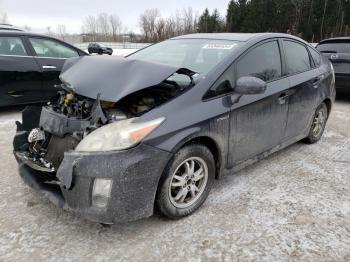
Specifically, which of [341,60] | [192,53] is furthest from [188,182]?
[341,60]

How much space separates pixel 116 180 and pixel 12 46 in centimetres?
448

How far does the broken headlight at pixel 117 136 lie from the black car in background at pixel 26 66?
12.6ft

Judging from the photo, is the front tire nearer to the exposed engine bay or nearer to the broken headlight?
the broken headlight

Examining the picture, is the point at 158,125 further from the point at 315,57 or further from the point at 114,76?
the point at 315,57

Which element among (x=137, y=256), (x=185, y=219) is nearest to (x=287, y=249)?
(x=185, y=219)

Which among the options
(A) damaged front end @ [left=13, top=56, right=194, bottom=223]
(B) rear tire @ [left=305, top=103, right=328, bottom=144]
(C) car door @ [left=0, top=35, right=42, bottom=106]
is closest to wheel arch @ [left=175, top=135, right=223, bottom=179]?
(A) damaged front end @ [left=13, top=56, right=194, bottom=223]

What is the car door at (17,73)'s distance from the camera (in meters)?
5.51

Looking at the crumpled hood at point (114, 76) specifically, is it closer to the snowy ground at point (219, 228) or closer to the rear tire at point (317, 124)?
the snowy ground at point (219, 228)

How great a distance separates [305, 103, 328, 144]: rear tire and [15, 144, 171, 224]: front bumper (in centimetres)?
286

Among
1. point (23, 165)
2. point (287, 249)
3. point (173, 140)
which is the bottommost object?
point (287, 249)

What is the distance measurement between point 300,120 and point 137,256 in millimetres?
2654

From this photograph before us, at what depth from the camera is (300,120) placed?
4.04 metres

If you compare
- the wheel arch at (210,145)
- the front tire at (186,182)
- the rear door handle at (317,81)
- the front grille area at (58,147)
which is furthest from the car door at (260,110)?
the front grille area at (58,147)

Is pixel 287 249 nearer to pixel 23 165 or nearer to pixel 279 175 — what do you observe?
pixel 279 175
